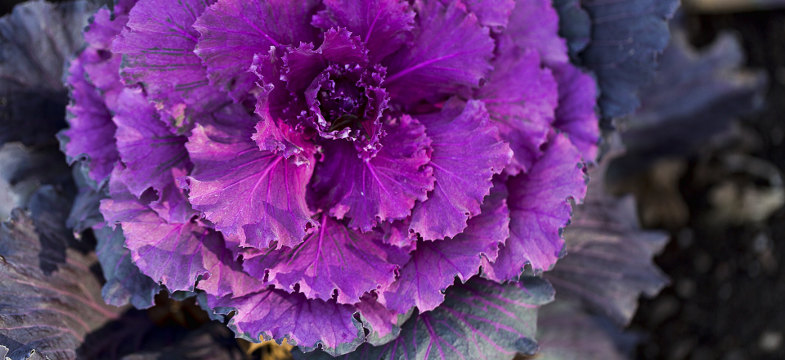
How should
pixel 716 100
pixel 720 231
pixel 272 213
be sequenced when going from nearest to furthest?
pixel 272 213, pixel 716 100, pixel 720 231

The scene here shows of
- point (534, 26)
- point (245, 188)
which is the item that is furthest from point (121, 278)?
point (534, 26)

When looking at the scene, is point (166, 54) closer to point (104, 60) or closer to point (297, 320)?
point (104, 60)

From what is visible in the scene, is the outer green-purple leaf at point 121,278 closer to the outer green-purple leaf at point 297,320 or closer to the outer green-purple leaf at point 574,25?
the outer green-purple leaf at point 297,320

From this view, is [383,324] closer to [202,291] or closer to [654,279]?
[202,291]

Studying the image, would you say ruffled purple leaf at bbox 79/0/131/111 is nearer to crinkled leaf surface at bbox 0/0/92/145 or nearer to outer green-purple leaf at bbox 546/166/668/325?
crinkled leaf surface at bbox 0/0/92/145

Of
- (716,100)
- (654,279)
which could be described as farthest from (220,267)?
(716,100)

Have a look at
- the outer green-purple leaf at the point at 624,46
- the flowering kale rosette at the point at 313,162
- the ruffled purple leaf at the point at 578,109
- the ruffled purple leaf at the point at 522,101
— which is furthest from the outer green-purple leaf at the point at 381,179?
the outer green-purple leaf at the point at 624,46
